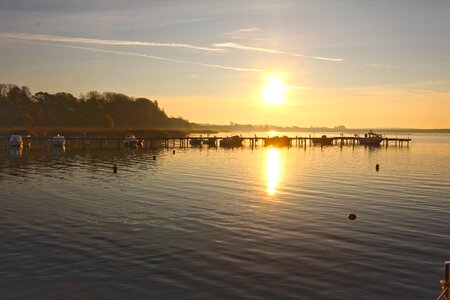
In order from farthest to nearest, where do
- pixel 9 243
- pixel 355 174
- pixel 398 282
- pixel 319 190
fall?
pixel 355 174
pixel 319 190
pixel 9 243
pixel 398 282

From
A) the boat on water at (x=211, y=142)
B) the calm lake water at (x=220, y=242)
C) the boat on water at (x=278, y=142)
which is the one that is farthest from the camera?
the boat on water at (x=278, y=142)

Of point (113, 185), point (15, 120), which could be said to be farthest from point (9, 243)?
point (15, 120)

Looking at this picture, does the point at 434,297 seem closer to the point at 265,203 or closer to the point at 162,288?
the point at 162,288

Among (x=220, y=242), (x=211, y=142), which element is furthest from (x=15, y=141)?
(x=220, y=242)

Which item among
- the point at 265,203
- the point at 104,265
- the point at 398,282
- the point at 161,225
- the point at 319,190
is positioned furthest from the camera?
the point at 319,190

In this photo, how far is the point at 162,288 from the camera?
15.5m

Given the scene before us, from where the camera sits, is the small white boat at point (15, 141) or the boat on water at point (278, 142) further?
the boat on water at point (278, 142)

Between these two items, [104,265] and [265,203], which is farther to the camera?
[265,203]

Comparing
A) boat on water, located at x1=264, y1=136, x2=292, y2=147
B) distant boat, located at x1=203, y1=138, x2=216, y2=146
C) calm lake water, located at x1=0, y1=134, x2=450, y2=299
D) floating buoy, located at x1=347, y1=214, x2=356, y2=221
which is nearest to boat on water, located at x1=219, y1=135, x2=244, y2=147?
distant boat, located at x1=203, y1=138, x2=216, y2=146

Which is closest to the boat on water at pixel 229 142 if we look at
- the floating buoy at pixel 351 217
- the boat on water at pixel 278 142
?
the boat on water at pixel 278 142

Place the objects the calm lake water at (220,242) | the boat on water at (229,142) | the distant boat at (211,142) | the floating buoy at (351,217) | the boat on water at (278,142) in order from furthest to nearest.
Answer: the boat on water at (278,142), the boat on water at (229,142), the distant boat at (211,142), the floating buoy at (351,217), the calm lake water at (220,242)

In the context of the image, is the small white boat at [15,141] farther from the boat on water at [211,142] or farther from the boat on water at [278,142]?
the boat on water at [278,142]

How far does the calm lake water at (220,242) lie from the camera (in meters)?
15.7

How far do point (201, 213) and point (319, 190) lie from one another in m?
15.5
